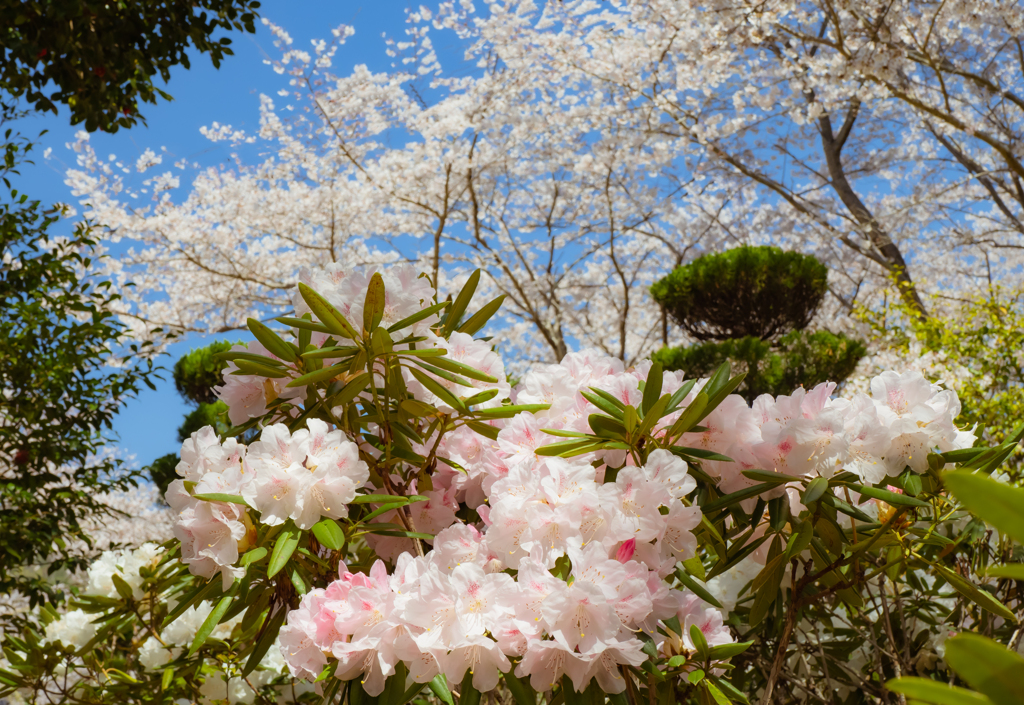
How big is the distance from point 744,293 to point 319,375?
248 inches

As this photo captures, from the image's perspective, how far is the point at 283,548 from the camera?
2.78 ft

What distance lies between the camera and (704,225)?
956 centimetres

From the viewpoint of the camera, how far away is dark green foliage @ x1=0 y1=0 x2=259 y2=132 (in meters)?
3.18

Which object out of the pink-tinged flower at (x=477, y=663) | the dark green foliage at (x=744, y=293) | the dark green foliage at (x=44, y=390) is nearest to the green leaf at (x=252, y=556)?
the pink-tinged flower at (x=477, y=663)

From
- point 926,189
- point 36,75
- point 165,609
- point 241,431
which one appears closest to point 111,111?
point 36,75

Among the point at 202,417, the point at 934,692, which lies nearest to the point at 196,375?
the point at 202,417

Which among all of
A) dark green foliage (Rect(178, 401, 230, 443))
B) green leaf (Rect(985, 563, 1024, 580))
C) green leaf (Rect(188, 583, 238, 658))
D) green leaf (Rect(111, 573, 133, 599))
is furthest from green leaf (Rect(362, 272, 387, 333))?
dark green foliage (Rect(178, 401, 230, 443))

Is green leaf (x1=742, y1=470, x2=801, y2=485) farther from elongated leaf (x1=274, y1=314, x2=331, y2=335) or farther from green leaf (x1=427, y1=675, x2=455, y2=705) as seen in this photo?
elongated leaf (x1=274, y1=314, x2=331, y2=335)

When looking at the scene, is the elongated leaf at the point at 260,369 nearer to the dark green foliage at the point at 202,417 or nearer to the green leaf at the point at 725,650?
the green leaf at the point at 725,650

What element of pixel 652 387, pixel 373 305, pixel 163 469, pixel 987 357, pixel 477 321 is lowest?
pixel 652 387

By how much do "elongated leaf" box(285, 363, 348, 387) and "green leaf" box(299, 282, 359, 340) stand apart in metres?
0.04

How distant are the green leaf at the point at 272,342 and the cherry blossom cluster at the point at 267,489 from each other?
0.12 meters

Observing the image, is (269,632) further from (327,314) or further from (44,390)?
(44,390)

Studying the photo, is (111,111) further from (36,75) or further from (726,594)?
(726,594)
